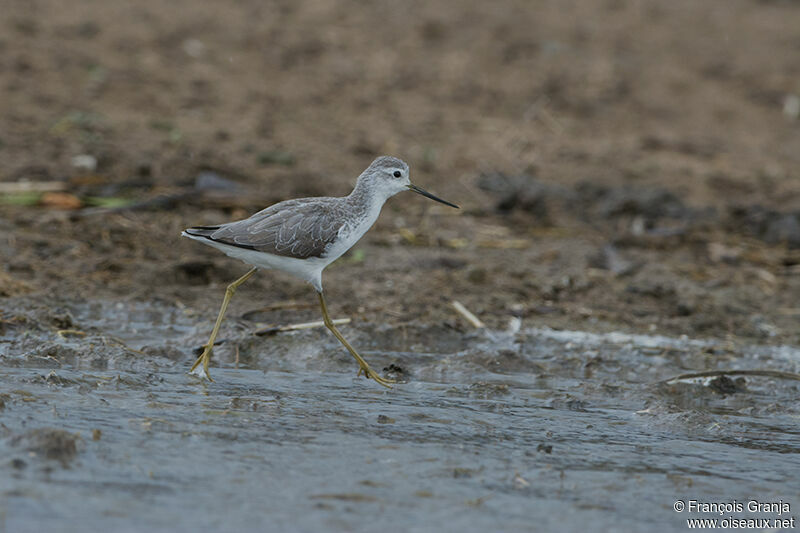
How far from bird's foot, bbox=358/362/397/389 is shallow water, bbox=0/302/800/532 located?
0.08 m

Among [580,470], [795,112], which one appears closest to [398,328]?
[580,470]

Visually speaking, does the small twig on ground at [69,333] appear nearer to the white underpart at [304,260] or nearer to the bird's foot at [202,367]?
the bird's foot at [202,367]

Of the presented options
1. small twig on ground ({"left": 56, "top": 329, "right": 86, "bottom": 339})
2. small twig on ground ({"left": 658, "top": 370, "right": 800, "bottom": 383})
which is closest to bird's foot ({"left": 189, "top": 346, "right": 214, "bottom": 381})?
small twig on ground ({"left": 56, "top": 329, "right": 86, "bottom": 339})

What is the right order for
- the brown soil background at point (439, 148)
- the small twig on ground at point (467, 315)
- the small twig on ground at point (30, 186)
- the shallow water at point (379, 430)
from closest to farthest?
the shallow water at point (379, 430) < the small twig on ground at point (467, 315) < the brown soil background at point (439, 148) < the small twig on ground at point (30, 186)

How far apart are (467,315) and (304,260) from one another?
6.00 ft

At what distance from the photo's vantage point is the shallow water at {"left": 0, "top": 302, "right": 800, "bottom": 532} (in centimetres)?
429

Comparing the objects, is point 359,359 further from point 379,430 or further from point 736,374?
point 736,374

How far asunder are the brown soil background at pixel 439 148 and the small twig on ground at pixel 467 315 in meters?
0.15

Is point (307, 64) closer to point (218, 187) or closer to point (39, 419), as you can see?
point (218, 187)

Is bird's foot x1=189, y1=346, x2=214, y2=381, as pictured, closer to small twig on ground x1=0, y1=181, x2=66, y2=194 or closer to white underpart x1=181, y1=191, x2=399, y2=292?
white underpart x1=181, y1=191, x2=399, y2=292

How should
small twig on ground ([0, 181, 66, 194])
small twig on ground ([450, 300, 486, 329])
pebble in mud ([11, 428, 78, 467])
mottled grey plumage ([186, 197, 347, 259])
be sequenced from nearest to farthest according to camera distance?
pebble in mud ([11, 428, 78, 467])
mottled grey plumage ([186, 197, 347, 259])
small twig on ground ([450, 300, 486, 329])
small twig on ground ([0, 181, 66, 194])

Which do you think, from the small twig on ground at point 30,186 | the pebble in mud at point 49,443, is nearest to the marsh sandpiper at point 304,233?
the pebble in mud at point 49,443

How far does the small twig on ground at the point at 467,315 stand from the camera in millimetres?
7514

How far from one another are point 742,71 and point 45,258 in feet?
32.6
